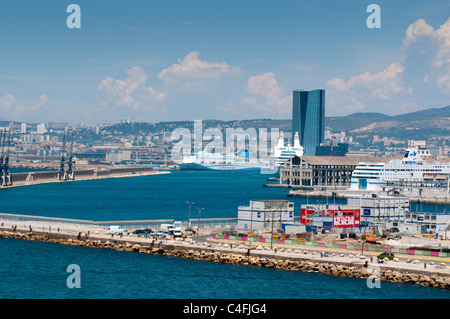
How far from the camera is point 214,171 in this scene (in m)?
195

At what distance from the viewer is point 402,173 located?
93.8m

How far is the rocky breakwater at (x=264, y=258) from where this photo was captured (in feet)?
104

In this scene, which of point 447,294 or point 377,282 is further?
point 377,282

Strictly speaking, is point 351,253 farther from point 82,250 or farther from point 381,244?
point 82,250

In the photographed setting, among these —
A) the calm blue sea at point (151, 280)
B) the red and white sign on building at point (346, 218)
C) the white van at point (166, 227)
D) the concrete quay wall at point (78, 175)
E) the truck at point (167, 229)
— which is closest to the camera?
the calm blue sea at point (151, 280)

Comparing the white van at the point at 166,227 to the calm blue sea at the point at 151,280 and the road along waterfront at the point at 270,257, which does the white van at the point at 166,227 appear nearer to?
the road along waterfront at the point at 270,257

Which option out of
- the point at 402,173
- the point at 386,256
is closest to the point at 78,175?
the point at 402,173

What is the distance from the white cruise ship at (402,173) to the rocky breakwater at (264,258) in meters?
57.5

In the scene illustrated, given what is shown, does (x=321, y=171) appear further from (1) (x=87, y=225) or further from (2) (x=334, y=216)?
(1) (x=87, y=225)

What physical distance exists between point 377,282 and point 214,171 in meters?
164

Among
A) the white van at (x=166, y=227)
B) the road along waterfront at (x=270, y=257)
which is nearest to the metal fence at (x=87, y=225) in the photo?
the white van at (x=166, y=227)

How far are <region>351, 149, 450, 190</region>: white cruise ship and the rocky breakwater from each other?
189 ft
